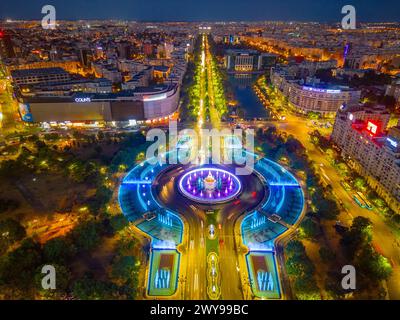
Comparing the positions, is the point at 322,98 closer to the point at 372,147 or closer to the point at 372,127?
the point at 372,127

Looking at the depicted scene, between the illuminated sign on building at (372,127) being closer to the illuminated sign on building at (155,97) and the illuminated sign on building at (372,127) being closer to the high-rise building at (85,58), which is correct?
the illuminated sign on building at (155,97)

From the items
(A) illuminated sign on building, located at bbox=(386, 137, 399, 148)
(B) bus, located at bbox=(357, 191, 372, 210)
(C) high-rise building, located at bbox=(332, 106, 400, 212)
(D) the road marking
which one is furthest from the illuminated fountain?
(A) illuminated sign on building, located at bbox=(386, 137, 399, 148)

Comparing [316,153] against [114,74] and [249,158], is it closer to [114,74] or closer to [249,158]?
[249,158]

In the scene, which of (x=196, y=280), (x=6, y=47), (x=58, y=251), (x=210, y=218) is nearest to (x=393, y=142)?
(x=210, y=218)

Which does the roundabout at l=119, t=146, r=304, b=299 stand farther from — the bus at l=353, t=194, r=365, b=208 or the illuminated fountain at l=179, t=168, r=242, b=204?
the bus at l=353, t=194, r=365, b=208

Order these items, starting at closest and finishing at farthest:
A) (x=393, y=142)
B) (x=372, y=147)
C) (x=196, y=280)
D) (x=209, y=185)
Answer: (x=196, y=280) < (x=393, y=142) < (x=209, y=185) < (x=372, y=147)

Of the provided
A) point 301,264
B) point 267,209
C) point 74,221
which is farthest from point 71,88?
point 301,264

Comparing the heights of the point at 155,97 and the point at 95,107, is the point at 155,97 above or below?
above

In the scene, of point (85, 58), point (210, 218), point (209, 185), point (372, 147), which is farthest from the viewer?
point (85, 58)

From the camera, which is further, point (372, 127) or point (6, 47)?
point (6, 47)
